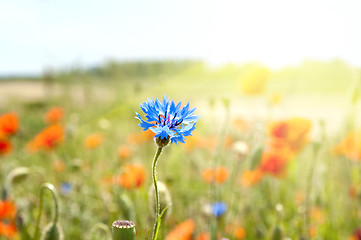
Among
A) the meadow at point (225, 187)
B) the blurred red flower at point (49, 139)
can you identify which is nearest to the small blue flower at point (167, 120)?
the meadow at point (225, 187)

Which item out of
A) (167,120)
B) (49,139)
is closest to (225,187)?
(49,139)

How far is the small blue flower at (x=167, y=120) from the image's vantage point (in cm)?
57

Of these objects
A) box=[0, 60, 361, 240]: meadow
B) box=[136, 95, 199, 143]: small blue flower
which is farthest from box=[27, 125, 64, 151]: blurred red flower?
box=[136, 95, 199, 143]: small blue flower

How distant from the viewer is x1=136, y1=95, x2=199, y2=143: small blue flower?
574mm

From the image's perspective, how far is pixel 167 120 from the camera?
24.7 inches

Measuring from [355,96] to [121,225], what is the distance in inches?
36.4

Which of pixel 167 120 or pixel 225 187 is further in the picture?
pixel 225 187

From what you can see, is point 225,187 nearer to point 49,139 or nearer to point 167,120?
point 49,139

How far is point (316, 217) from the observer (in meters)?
1.72

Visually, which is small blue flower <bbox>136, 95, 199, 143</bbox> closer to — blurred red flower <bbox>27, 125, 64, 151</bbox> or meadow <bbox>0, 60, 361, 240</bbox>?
meadow <bbox>0, 60, 361, 240</bbox>

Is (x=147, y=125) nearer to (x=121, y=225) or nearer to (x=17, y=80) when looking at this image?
(x=121, y=225)

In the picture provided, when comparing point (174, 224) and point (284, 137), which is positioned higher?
point (284, 137)

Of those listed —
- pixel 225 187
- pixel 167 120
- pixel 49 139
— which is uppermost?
pixel 167 120

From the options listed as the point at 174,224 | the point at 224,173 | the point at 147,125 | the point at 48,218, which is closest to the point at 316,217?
the point at 224,173
